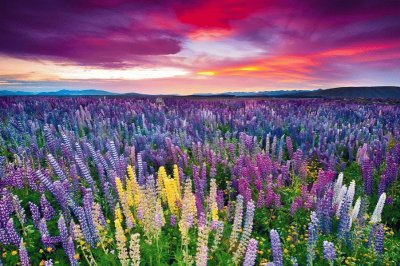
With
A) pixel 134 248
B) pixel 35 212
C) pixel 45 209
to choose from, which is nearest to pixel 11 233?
pixel 35 212

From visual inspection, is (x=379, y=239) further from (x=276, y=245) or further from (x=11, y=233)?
(x=11, y=233)

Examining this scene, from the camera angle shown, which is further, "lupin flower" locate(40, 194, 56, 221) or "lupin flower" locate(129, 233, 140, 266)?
"lupin flower" locate(40, 194, 56, 221)

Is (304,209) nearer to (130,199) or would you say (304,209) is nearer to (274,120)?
(130,199)

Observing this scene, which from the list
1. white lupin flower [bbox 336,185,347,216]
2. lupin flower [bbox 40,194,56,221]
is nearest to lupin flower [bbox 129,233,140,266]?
lupin flower [bbox 40,194,56,221]

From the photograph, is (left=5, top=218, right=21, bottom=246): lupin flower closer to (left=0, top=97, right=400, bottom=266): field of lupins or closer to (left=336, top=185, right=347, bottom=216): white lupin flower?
(left=0, top=97, right=400, bottom=266): field of lupins

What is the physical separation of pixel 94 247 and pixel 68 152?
105 inches

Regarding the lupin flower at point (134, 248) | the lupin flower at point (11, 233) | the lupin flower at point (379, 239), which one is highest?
the lupin flower at point (134, 248)

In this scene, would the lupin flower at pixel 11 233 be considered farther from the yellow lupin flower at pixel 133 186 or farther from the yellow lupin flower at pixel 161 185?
the yellow lupin flower at pixel 161 185

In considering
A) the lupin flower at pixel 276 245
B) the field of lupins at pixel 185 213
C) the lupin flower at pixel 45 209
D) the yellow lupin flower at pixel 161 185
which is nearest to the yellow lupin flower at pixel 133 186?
the field of lupins at pixel 185 213

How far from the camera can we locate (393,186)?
225 inches

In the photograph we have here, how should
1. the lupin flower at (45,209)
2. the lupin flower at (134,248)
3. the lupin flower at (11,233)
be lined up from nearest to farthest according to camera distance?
the lupin flower at (134,248) → the lupin flower at (11,233) → the lupin flower at (45,209)

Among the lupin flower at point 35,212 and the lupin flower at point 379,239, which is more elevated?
the lupin flower at point 35,212

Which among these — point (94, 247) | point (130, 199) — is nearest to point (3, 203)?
point (94, 247)

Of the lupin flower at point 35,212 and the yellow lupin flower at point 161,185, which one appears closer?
the lupin flower at point 35,212
